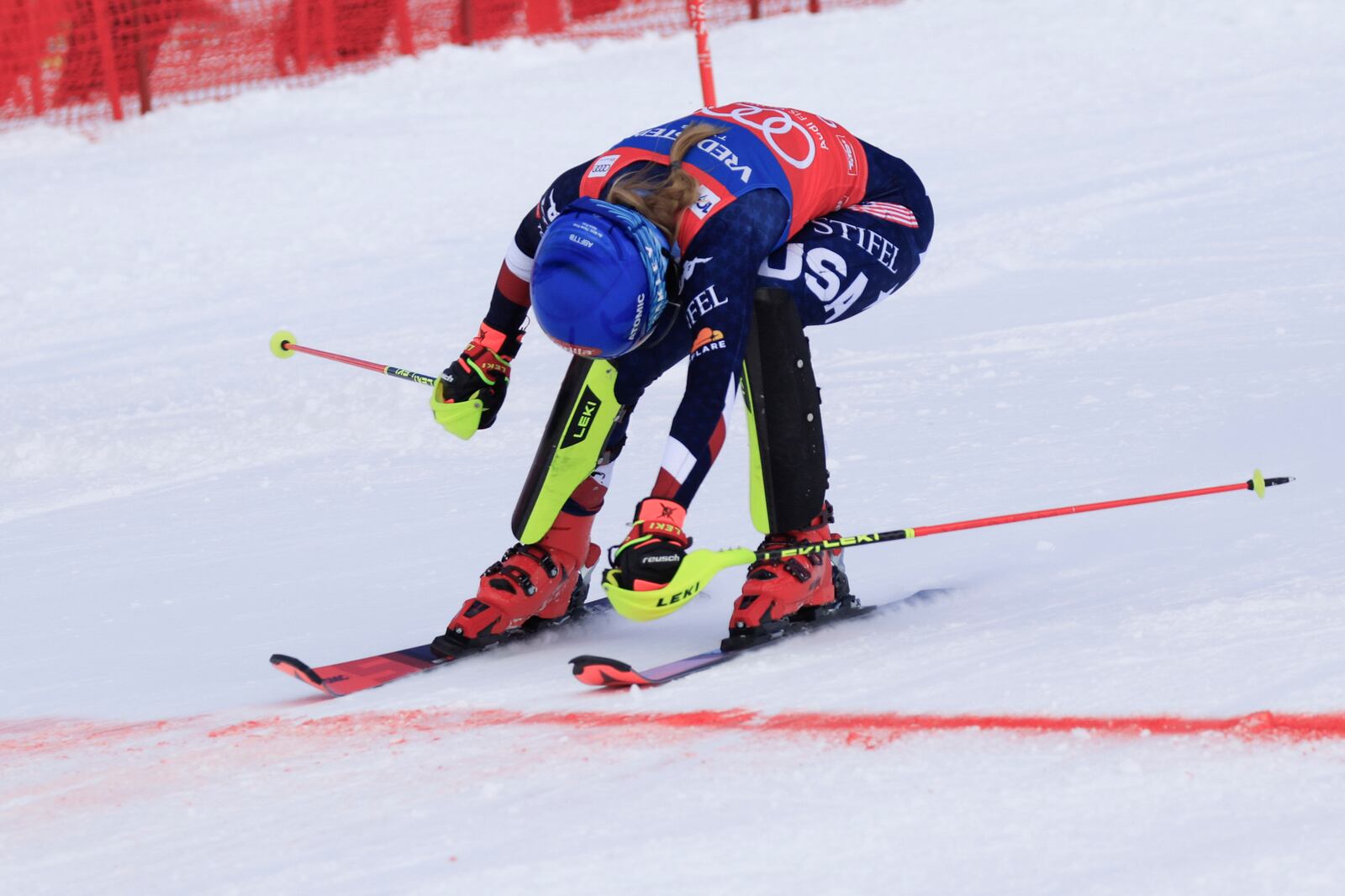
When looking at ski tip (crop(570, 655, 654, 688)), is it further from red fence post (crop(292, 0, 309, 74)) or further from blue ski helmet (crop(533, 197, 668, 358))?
red fence post (crop(292, 0, 309, 74))

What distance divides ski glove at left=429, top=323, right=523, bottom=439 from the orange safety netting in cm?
825

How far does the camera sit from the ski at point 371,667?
3186mm

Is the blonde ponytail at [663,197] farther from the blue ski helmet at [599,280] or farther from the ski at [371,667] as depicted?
the ski at [371,667]

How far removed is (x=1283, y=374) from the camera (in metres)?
4.96

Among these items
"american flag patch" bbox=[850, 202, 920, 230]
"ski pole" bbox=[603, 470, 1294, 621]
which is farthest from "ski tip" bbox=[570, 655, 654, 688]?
"american flag patch" bbox=[850, 202, 920, 230]

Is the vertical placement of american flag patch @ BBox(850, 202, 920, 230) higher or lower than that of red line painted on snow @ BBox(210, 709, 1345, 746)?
higher

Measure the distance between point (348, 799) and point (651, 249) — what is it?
117 cm

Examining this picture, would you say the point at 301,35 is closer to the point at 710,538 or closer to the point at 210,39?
the point at 210,39

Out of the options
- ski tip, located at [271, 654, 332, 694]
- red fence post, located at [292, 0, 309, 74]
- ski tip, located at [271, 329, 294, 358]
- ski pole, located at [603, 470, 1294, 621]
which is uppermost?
red fence post, located at [292, 0, 309, 74]

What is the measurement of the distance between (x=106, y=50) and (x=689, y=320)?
8.86m

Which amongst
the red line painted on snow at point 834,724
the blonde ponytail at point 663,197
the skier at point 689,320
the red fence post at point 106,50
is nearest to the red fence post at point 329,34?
the red fence post at point 106,50

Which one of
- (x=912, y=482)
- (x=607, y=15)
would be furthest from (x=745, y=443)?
(x=607, y=15)

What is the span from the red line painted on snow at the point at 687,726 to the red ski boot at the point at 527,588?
1.41 feet

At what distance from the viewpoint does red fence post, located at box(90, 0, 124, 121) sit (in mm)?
10648
